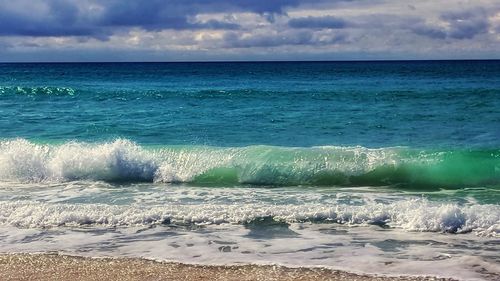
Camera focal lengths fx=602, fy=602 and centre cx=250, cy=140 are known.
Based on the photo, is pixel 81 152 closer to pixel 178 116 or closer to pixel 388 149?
pixel 388 149

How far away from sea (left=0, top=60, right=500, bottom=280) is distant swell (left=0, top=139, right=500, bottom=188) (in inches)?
1.7

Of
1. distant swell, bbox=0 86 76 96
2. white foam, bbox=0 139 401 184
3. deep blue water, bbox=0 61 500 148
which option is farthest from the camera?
distant swell, bbox=0 86 76 96

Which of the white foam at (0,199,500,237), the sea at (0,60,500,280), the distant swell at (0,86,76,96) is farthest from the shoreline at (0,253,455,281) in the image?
the distant swell at (0,86,76,96)

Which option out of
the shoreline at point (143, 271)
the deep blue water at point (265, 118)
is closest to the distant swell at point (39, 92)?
the deep blue water at point (265, 118)

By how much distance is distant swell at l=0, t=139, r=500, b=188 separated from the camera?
14422 mm

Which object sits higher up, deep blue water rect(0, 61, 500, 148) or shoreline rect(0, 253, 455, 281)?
deep blue water rect(0, 61, 500, 148)

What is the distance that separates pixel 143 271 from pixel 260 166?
7.59m

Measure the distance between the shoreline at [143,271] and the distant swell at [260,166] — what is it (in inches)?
244

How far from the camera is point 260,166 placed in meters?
15.1

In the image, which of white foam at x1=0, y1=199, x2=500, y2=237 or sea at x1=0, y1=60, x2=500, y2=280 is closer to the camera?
sea at x1=0, y1=60, x2=500, y2=280

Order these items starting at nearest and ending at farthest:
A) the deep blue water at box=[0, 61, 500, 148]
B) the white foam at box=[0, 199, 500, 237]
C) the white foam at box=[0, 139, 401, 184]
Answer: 1. the white foam at box=[0, 199, 500, 237]
2. the white foam at box=[0, 139, 401, 184]
3. the deep blue water at box=[0, 61, 500, 148]

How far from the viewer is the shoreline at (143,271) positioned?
24.6 ft

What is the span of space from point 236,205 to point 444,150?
8.08 meters

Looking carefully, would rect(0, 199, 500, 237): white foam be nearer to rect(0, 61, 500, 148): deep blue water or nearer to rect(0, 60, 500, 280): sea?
rect(0, 60, 500, 280): sea
